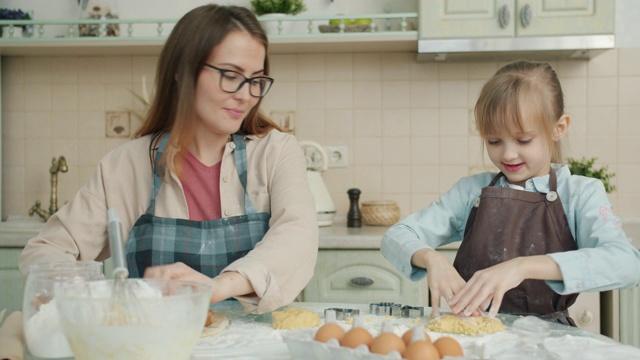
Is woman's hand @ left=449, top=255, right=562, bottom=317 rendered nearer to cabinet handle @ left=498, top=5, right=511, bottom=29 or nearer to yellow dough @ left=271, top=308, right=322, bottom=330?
yellow dough @ left=271, top=308, right=322, bottom=330

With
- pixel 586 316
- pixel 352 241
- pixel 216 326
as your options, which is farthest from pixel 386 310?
pixel 586 316

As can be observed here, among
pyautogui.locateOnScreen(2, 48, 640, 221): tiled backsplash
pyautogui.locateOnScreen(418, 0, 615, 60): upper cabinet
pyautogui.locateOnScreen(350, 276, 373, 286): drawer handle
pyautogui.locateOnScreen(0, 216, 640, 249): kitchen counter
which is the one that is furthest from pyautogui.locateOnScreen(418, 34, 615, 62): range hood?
pyautogui.locateOnScreen(350, 276, 373, 286): drawer handle

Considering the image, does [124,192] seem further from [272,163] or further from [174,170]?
[272,163]

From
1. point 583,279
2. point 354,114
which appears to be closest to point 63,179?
point 354,114

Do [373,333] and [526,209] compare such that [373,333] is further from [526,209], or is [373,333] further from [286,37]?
[286,37]

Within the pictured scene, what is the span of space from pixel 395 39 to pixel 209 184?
127cm

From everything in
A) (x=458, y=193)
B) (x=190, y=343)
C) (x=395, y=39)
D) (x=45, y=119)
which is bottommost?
(x=190, y=343)

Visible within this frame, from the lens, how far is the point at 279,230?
49.8 inches

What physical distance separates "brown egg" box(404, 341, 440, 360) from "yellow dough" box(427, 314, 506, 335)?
28cm

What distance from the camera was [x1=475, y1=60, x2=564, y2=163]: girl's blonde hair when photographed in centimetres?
133

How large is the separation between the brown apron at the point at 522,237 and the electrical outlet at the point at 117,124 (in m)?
1.83

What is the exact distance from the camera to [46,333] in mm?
871

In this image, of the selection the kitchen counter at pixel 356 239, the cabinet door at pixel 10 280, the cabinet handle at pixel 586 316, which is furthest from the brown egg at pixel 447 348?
the cabinet door at pixel 10 280

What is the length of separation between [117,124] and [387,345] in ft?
7.59
